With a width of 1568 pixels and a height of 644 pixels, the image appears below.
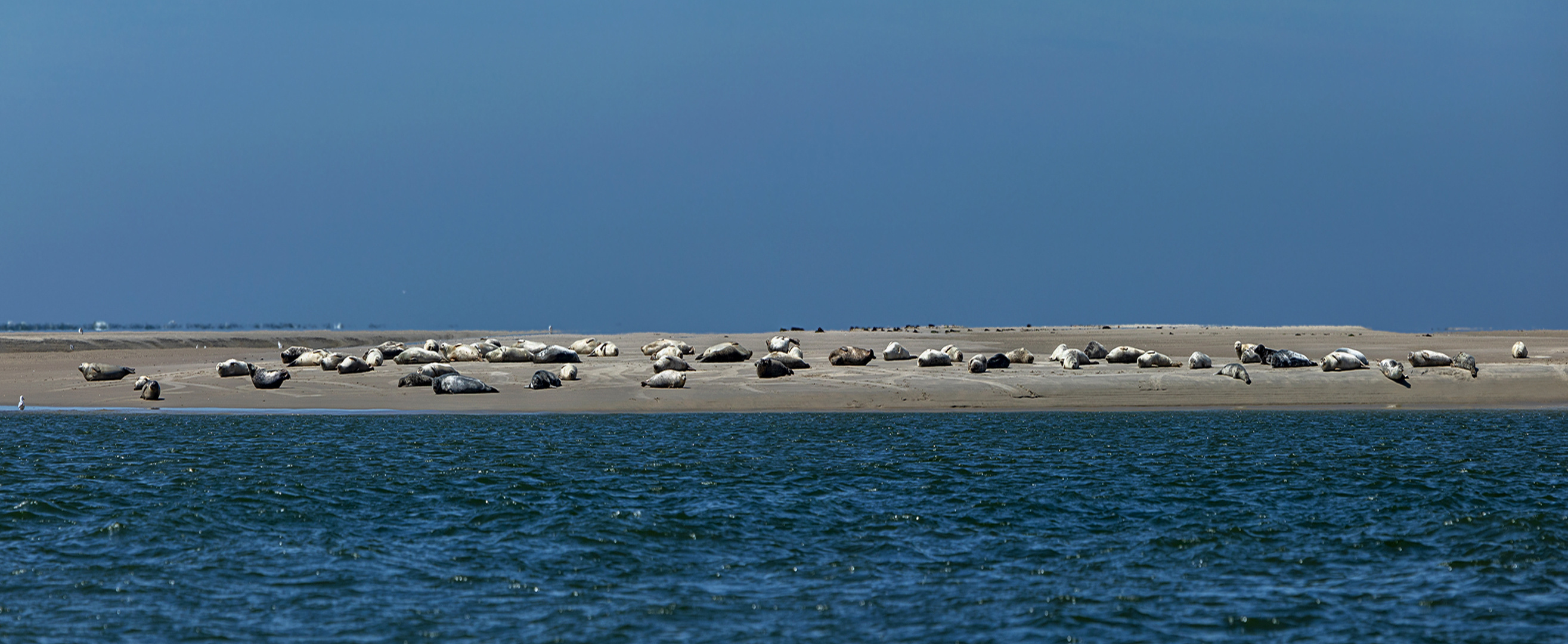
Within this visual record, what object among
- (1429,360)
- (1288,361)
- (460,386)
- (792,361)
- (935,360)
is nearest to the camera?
(460,386)

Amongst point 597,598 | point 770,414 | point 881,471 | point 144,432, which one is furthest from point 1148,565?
point 144,432

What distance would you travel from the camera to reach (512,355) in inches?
1339

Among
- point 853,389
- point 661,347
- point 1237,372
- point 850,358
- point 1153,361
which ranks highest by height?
point 661,347

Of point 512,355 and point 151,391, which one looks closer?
point 151,391

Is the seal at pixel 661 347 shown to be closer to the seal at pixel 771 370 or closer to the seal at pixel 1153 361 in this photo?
the seal at pixel 771 370

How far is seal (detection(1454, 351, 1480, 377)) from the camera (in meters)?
28.8

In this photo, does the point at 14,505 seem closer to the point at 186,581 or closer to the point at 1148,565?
the point at 186,581

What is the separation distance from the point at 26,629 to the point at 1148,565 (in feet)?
29.7

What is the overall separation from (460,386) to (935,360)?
12.5 metres

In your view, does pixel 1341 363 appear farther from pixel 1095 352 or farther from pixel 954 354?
pixel 954 354

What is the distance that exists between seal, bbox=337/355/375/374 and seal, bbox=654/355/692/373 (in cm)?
773

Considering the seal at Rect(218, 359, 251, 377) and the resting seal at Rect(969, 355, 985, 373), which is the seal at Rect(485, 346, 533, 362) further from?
the resting seal at Rect(969, 355, 985, 373)

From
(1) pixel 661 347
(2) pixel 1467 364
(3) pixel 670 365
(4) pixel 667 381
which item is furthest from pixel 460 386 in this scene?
(2) pixel 1467 364

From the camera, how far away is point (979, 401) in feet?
86.3
